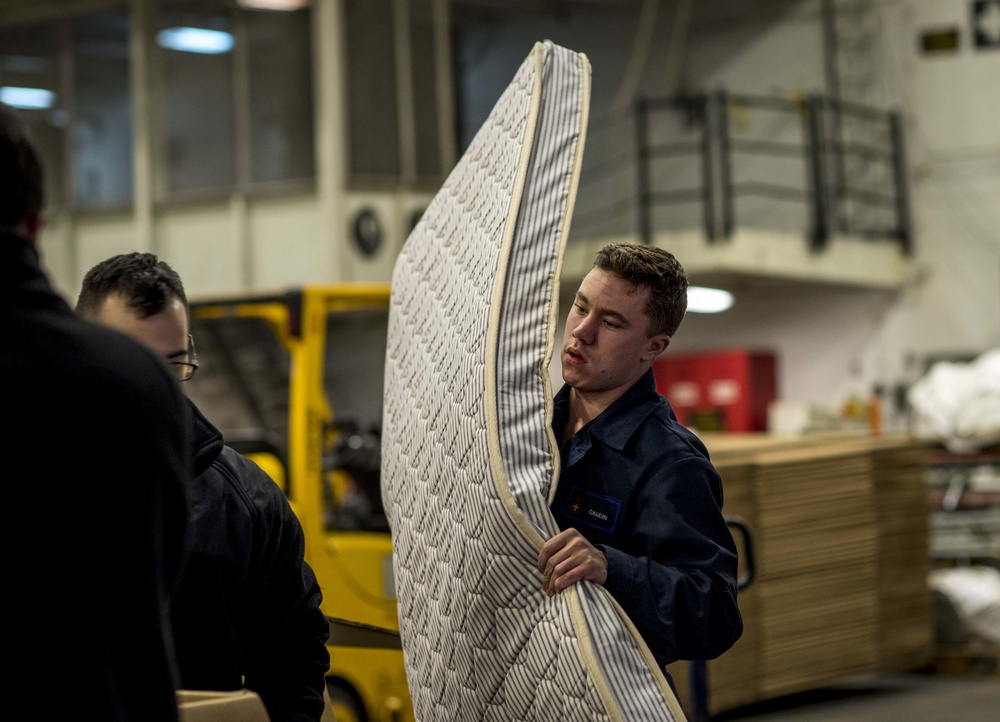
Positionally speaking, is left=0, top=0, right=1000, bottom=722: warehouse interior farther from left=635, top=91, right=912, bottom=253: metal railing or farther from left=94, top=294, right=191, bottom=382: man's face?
left=94, top=294, right=191, bottom=382: man's face

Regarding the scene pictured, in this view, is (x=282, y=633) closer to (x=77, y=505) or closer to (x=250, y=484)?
(x=250, y=484)

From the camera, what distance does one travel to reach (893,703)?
754 centimetres

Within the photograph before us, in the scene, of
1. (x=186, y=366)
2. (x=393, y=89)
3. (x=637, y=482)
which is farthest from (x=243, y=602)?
(x=393, y=89)

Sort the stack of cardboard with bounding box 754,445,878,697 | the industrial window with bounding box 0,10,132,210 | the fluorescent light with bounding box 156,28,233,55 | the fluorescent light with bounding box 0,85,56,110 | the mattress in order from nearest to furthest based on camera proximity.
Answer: the mattress, the stack of cardboard with bounding box 754,445,878,697, the fluorescent light with bounding box 156,28,233,55, the industrial window with bounding box 0,10,132,210, the fluorescent light with bounding box 0,85,56,110

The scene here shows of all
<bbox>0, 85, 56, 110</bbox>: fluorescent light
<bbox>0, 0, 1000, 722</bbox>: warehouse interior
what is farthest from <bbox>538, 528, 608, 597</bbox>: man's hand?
<bbox>0, 85, 56, 110</bbox>: fluorescent light

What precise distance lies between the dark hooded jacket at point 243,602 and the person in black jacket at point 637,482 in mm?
479

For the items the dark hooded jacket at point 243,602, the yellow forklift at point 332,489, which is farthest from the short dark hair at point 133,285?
the yellow forklift at point 332,489

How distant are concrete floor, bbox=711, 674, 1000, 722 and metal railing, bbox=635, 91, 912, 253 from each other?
5.55m

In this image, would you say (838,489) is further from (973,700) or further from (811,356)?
(811,356)

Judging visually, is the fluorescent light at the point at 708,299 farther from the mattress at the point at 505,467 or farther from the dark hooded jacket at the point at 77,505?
the dark hooded jacket at the point at 77,505

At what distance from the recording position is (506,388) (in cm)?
197

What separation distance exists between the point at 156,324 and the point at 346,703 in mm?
4199

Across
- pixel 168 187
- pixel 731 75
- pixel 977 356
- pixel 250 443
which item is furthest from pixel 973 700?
pixel 168 187

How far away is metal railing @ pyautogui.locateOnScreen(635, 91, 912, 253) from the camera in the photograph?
13023mm
